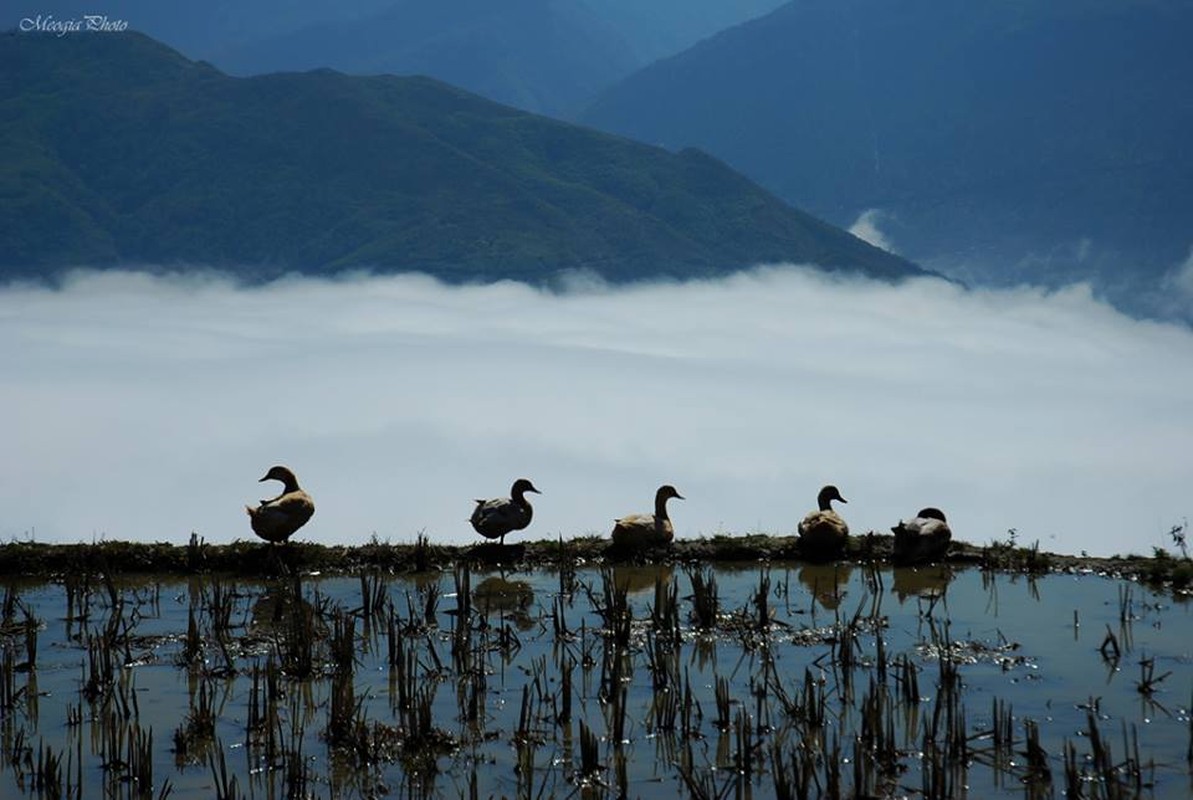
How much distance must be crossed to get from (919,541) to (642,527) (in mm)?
4505

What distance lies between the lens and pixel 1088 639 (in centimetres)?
1838

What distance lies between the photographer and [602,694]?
617 inches

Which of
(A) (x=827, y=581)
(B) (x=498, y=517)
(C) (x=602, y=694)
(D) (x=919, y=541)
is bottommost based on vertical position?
(C) (x=602, y=694)

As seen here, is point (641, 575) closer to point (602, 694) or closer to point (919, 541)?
point (919, 541)

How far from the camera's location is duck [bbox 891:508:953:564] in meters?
23.6

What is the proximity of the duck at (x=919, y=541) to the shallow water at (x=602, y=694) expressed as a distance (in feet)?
5.25

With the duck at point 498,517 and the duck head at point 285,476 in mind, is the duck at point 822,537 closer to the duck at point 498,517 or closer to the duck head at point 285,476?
the duck at point 498,517

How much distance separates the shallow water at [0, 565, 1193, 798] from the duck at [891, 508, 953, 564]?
160 centimetres

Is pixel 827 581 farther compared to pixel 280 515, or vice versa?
pixel 280 515

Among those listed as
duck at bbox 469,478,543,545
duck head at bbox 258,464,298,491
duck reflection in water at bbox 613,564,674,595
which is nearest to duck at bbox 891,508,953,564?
duck reflection in water at bbox 613,564,674,595

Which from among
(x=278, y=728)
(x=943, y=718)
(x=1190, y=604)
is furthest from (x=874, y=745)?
(x=1190, y=604)

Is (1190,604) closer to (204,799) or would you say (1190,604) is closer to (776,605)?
(776,605)

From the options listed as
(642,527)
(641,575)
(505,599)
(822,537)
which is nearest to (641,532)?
(642,527)

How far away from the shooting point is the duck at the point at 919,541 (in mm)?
23625
